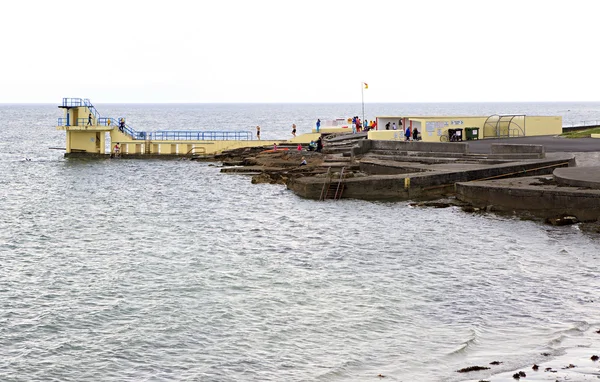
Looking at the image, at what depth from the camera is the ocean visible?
1580cm

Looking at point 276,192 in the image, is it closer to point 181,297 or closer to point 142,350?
point 181,297

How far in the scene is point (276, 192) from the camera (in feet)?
136

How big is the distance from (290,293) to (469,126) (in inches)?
1277

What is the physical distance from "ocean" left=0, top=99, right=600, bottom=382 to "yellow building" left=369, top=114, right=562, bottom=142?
569 inches

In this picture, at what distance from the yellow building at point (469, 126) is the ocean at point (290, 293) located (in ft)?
47.4

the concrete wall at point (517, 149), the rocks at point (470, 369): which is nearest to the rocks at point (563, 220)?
the concrete wall at point (517, 149)

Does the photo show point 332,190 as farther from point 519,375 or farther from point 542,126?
point 519,375

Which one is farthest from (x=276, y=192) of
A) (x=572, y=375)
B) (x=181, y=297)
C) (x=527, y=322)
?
(x=572, y=375)

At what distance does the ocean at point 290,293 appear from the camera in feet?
51.8

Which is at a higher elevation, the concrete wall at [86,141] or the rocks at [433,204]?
the concrete wall at [86,141]

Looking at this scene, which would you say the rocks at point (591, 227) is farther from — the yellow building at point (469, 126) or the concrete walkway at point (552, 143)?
the yellow building at point (469, 126)

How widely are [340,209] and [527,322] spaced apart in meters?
17.4

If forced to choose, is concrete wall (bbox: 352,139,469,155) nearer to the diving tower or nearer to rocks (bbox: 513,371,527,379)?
the diving tower

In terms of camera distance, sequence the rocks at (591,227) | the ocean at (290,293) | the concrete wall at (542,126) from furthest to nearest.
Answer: the concrete wall at (542,126)
the rocks at (591,227)
the ocean at (290,293)
